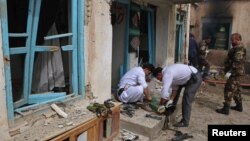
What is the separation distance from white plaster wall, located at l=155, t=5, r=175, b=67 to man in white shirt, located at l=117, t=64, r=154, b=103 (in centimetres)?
339

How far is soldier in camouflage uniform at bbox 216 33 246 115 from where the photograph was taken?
5.98 m

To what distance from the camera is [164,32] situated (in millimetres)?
8773

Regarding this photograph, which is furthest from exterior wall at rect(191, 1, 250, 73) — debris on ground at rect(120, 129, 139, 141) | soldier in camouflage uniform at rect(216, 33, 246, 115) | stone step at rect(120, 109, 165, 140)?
debris on ground at rect(120, 129, 139, 141)

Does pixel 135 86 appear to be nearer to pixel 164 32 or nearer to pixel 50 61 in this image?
pixel 50 61

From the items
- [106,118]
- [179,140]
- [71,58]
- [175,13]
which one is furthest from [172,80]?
[175,13]

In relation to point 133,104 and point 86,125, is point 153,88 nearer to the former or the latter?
point 133,104

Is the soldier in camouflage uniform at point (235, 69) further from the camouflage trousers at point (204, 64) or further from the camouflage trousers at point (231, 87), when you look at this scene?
the camouflage trousers at point (204, 64)

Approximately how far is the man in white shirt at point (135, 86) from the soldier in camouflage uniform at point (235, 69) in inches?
81.7

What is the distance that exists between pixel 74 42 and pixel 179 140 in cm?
252

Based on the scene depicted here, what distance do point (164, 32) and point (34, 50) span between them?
5.99m

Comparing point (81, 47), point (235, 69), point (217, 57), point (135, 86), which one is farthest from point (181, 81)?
point (217, 57)

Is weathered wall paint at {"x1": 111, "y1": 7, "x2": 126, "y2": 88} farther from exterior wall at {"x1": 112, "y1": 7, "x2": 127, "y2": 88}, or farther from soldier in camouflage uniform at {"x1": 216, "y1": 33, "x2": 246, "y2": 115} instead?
soldier in camouflage uniform at {"x1": 216, "y1": 33, "x2": 246, "y2": 115}

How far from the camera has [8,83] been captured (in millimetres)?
2996

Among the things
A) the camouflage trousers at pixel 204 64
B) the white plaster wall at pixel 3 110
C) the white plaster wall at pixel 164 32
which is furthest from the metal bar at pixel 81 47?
the camouflage trousers at pixel 204 64
